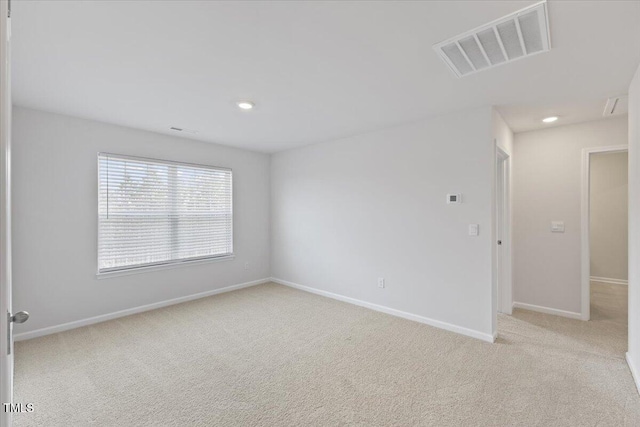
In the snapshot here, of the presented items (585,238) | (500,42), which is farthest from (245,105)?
(585,238)

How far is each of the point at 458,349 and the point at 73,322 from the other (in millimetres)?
4265

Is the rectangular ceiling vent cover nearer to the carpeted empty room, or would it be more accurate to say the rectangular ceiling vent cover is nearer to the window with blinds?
the carpeted empty room

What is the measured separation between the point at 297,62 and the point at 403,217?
2293mm

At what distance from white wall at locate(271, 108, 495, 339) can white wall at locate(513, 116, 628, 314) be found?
1394 mm

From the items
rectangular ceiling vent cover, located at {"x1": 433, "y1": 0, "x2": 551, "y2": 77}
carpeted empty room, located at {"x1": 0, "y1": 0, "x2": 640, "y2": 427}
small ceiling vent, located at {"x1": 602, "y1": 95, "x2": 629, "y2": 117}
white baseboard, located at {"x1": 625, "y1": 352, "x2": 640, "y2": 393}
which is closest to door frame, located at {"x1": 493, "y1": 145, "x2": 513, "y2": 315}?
carpeted empty room, located at {"x1": 0, "y1": 0, "x2": 640, "y2": 427}

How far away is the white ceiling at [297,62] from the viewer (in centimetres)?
165

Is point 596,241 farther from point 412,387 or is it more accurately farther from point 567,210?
point 412,387

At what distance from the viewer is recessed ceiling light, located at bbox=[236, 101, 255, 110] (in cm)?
296

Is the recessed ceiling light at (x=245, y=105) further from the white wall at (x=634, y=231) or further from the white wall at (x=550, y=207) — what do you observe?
the white wall at (x=550, y=207)

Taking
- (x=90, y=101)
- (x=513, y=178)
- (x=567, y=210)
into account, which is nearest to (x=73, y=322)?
(x=90, y=101)

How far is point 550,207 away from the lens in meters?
3.78

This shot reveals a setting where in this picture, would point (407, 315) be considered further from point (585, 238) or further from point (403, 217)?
point (585, 238)

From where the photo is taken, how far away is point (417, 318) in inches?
140

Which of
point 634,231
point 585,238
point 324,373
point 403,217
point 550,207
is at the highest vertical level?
point 550,207
